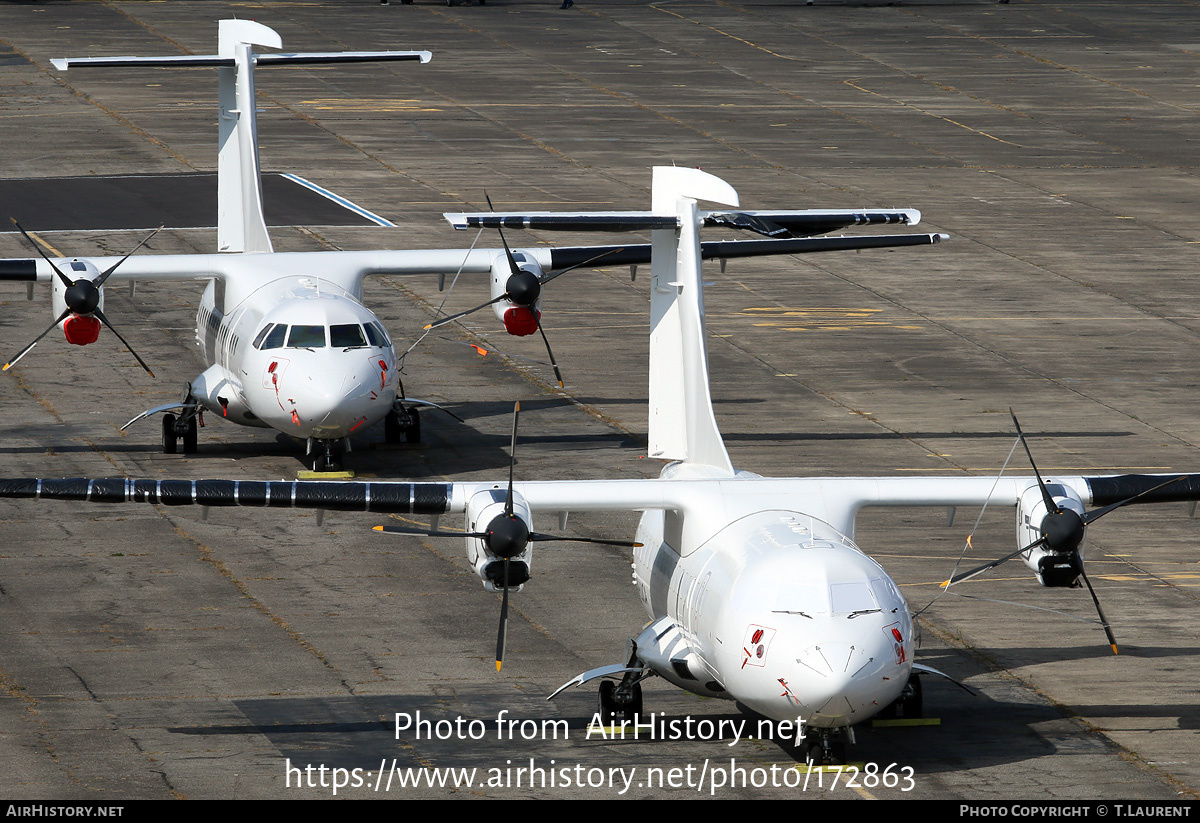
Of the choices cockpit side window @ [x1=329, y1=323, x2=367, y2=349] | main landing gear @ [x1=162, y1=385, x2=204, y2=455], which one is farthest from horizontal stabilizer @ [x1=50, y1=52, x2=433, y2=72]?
main landing gear @ [x1=162, y1=385, x2=204, y2=455]

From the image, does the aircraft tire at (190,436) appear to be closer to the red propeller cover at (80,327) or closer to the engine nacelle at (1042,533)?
the red propeller cover at (80,327)

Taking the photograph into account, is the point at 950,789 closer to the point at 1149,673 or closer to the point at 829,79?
the point at 1149,673

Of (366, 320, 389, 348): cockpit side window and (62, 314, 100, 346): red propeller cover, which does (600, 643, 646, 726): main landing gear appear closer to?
(366, 320, 389, 348): cockpit side window

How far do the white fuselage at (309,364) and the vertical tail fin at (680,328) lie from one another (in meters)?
7.78

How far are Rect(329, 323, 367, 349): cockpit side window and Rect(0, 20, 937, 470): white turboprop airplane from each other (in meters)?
0.02

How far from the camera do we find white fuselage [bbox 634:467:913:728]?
60.3ft

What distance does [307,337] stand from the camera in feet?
103

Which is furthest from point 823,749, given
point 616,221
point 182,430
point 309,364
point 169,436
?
point 169,436

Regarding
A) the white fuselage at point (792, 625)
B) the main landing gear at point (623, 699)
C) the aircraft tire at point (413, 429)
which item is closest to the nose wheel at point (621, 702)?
the main landing gear at point (623, 699)

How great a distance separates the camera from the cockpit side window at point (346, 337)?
103ft

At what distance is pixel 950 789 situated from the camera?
19391 mm

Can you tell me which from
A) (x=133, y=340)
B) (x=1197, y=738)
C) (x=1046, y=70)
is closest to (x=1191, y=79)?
(x=1046, y=70)
